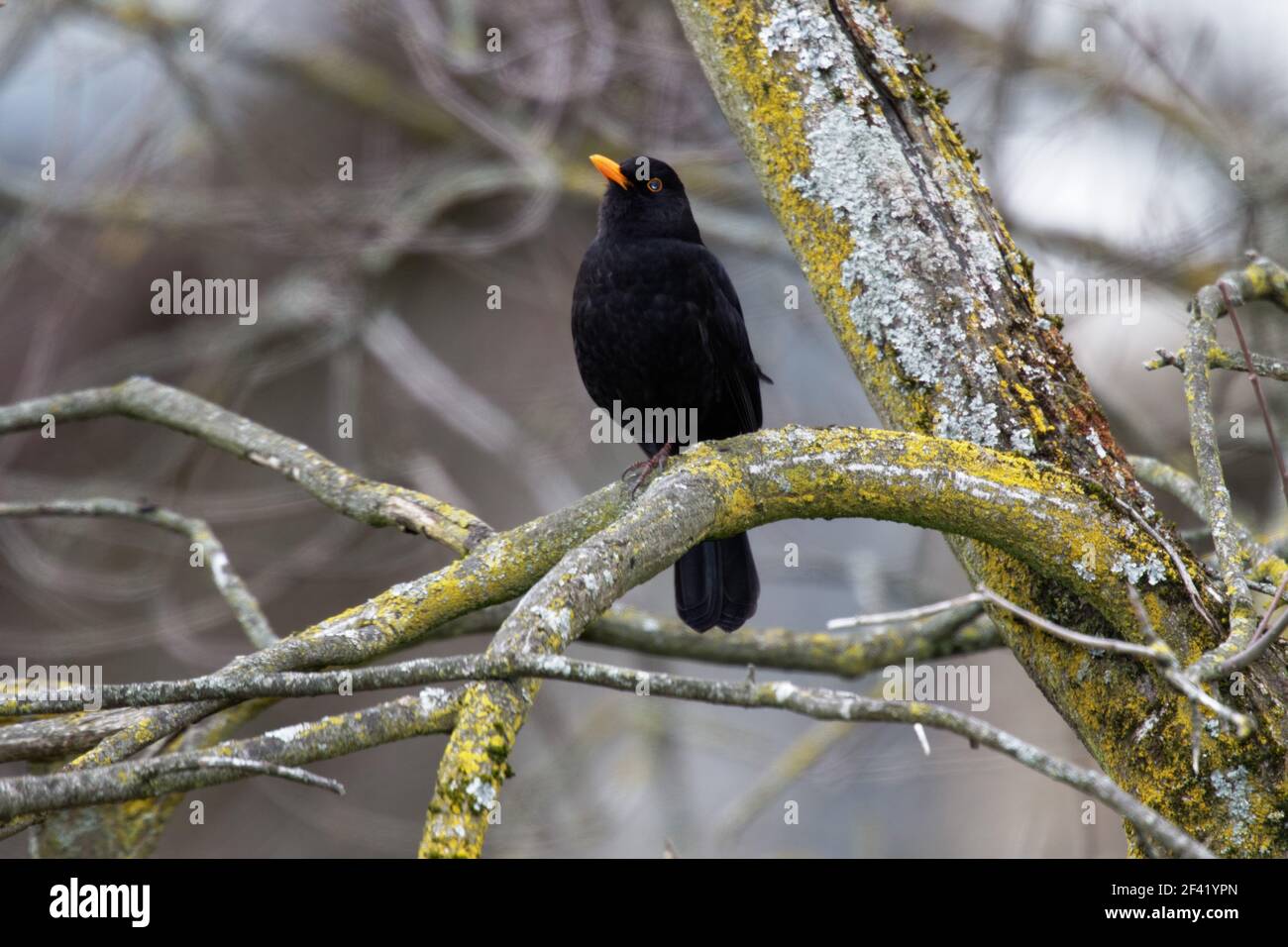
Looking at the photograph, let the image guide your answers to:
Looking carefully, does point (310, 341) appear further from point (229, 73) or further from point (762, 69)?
point (762, 69)

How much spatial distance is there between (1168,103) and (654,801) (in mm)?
3648

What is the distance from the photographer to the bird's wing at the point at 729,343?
3.79 metres

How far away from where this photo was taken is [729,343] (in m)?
3.82

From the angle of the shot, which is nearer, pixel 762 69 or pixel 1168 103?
pixel 762 69

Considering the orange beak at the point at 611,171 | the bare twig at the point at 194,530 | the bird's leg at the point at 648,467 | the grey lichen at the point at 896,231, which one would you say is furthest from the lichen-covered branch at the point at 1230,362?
the orange beak at the point at 611,171

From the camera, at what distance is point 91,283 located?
5.55m
